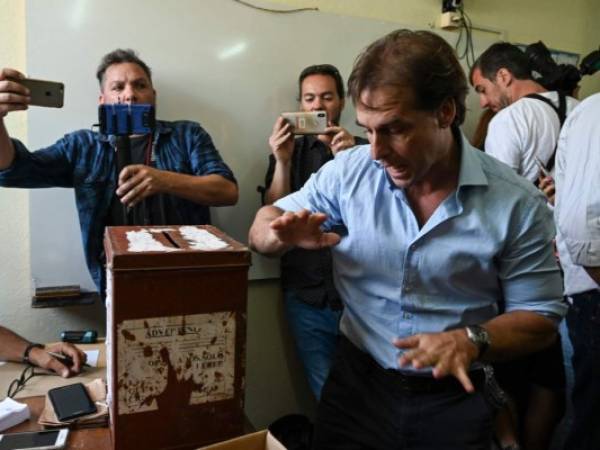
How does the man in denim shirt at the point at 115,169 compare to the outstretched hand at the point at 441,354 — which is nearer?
the outstretched hand at the point at 441,354

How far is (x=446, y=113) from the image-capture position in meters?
0.98

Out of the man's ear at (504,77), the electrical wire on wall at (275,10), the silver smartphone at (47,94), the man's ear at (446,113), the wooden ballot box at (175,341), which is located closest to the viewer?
the wooden ballot box at (175,341)

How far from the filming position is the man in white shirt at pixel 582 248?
1284 mm

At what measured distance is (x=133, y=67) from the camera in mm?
1602

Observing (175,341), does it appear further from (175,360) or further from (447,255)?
(447,255)

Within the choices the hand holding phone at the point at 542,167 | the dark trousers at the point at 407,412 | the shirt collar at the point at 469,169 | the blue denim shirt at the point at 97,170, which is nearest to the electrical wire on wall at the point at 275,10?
the blue denim shirt at the point at 97,170

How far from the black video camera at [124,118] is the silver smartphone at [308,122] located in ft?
2.25

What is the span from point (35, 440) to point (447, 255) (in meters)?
0.80

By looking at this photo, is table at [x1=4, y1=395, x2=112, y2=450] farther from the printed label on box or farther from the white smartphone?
the printed label on box

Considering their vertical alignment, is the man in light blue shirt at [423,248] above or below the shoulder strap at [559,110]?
below

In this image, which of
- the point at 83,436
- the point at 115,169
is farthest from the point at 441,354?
the point at 115,169

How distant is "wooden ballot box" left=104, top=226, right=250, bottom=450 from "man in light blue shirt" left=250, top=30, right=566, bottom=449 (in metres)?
0.20

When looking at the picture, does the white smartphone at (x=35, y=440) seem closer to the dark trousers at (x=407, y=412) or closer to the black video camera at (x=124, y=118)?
the dark trousers at (x=407, y=412)

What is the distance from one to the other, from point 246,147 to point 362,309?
1.10 m
